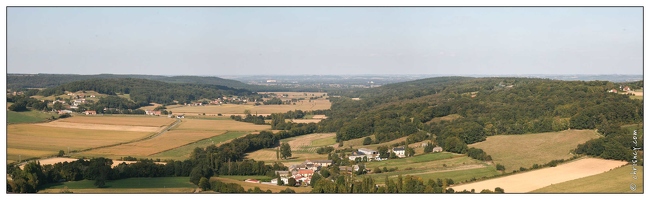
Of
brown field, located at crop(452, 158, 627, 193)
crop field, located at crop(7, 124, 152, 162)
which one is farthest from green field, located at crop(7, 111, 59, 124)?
brown field, located at crop(452, 158, 627, 193)

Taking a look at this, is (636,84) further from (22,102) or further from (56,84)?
(56,84)

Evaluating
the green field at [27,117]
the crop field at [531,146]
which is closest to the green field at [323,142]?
the crop field at [531,146]

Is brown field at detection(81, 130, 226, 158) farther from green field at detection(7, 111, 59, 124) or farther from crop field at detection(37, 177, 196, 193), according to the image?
green field at detection(7, 111, 59, 124)

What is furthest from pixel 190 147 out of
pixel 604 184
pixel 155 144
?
pixel 604 184

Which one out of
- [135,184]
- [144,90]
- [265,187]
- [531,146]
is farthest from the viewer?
[144,90]

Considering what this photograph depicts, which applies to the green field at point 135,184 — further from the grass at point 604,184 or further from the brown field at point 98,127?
the brown field at point 98,127

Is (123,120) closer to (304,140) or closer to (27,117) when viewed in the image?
(27,117)
